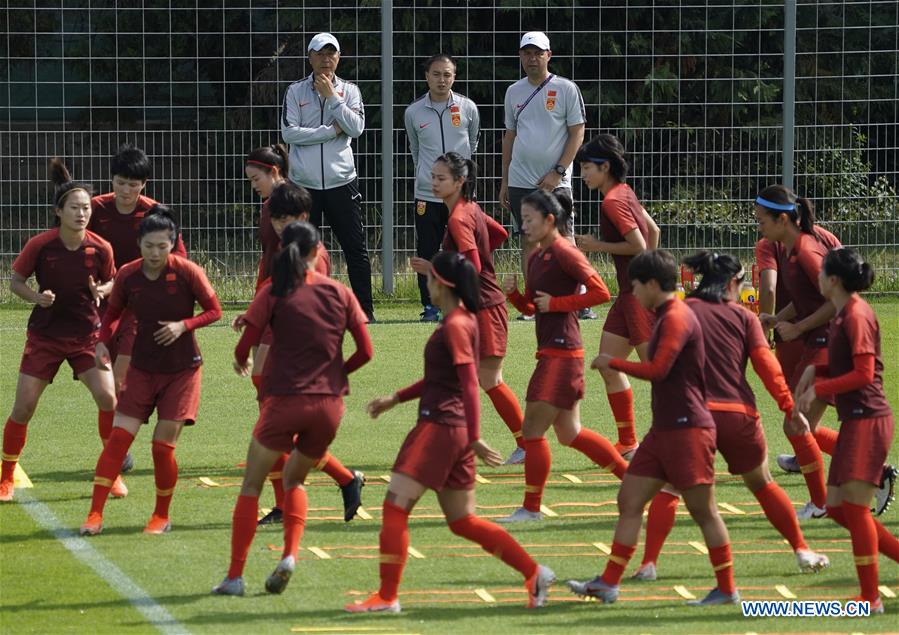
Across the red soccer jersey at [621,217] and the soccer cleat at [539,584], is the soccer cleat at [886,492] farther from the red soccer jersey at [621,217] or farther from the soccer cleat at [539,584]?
the soccer cleat at [539,584]

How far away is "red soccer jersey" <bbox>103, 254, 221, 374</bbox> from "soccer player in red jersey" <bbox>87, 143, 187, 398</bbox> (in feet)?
3.21

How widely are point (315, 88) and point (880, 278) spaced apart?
6.48m

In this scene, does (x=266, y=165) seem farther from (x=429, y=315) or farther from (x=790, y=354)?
(x=429, y=315)

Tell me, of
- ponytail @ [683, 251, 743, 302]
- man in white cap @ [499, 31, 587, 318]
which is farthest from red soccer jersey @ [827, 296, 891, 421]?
man in white cap @ [499, 31, 587, 318]

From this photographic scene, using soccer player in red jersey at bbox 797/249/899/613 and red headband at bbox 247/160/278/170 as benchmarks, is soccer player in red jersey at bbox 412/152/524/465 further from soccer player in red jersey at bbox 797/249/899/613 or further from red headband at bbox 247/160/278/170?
soccer player in red jersey at bbox 797/249/899/613

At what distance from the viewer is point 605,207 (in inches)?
404

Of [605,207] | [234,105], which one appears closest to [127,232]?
[605,207]

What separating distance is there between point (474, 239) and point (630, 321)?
1.05 metres

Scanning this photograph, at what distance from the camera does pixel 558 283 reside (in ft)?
30.3

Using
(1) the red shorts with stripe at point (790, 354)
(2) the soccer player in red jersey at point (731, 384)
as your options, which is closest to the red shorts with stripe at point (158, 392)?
(2) the soccer player in red jersey at point (731, 384)

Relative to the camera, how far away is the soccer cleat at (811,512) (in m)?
9.31

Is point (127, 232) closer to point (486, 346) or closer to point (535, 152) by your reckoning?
point (486, 346)

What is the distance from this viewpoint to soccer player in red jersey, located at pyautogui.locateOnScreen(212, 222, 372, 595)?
7629 mm

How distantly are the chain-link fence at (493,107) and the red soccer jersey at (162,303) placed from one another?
844 cm
